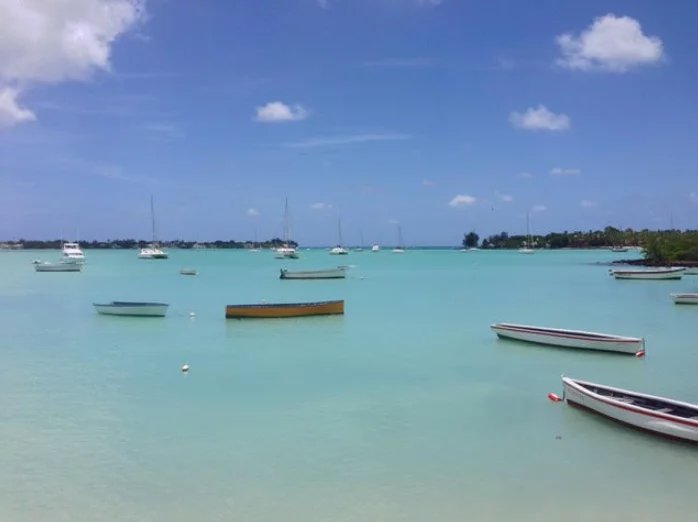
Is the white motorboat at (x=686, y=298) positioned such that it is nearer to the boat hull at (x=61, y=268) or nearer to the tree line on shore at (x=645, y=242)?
the tree line on shore at (x=645, y=242)

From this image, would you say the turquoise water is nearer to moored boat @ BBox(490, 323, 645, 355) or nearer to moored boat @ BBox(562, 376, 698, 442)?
moored boat @ BBox(562, 376, 698, 442)

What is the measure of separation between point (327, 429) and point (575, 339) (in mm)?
12440

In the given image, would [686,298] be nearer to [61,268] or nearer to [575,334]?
[575,334]

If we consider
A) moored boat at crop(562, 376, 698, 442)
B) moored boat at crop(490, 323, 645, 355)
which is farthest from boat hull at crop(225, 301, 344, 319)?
moored boat at crop(562, 376, 698, 442)

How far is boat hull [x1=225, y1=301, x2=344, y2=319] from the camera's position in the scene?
107ft

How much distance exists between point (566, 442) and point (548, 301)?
101ft

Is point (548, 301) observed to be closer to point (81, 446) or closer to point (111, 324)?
point (111, 324)

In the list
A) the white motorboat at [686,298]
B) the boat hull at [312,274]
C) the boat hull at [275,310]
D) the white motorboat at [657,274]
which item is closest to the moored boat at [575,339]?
the boat hull at [275,310]

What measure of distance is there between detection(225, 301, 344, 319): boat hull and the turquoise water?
2419 mm

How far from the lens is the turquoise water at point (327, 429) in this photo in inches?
403

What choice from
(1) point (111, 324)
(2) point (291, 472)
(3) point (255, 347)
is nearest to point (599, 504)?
(2) point (291, 472)

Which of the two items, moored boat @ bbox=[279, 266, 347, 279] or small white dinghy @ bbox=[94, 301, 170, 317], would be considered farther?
moored boat @ bbox=[279, 266, 347, 279]

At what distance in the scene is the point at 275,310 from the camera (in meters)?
32.8

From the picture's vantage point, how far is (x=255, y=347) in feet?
81.7
